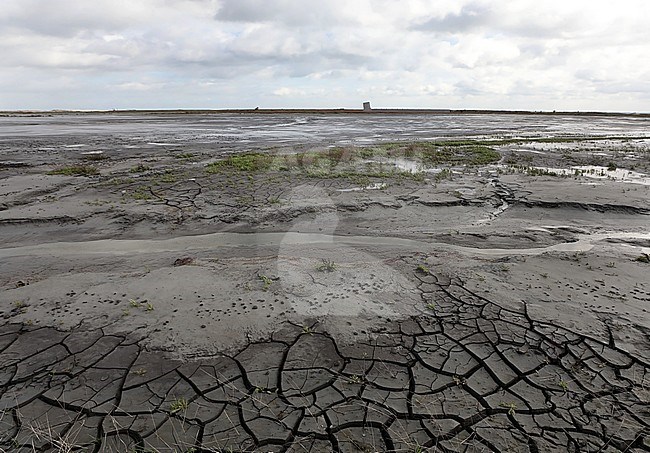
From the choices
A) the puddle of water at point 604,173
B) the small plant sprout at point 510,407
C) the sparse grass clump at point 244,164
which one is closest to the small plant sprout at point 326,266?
the small plant sprout at point 510,407

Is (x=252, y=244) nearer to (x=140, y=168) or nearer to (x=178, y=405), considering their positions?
(x=178, y=405)

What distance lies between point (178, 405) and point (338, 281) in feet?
9.39

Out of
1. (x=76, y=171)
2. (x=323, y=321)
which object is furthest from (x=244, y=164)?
(x=323, y=321)

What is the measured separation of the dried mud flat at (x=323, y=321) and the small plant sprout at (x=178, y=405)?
0.01 metres

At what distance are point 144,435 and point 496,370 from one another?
303cm

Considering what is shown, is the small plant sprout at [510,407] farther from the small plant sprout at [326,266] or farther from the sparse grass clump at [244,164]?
the sparse grass clump at [244,164]

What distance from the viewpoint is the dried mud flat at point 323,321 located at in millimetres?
3307

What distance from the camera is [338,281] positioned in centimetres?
591

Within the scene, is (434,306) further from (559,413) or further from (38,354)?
(38,354)

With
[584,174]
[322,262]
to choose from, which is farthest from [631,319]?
[584,174]

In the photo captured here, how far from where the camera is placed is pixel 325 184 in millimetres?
11906

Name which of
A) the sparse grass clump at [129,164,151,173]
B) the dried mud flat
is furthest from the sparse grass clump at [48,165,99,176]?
the dried mud flat

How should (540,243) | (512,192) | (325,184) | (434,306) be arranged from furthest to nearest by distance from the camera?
(325,184)
(512,192)
(540,243)
(434,306)

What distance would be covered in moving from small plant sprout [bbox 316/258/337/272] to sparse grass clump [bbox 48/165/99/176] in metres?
9.68
